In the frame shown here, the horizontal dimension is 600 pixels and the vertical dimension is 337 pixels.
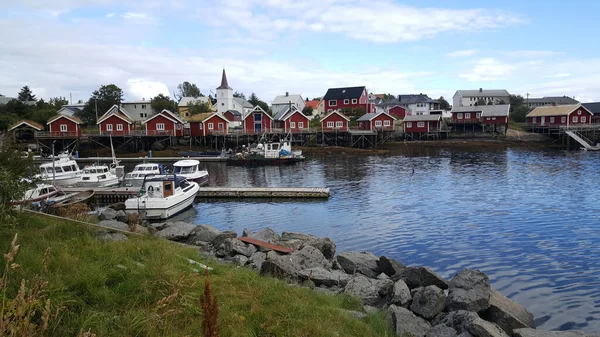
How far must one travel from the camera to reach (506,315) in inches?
396

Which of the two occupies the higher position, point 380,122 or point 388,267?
point 380,122

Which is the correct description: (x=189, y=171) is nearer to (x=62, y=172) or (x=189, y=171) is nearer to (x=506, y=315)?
(x=62, y=172)

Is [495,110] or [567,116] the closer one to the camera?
[567,116]

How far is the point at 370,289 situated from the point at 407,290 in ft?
3.07

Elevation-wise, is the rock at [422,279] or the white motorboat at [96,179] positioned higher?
the white motorboat at [96,179]

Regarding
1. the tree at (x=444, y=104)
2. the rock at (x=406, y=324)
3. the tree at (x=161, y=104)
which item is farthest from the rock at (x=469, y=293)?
the tree at (x=444, y=104)

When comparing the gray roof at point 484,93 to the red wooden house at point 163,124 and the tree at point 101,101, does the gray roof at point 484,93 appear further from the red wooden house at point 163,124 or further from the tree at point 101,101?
the tree at point 101,101

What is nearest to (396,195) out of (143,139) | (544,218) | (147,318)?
(544,218)

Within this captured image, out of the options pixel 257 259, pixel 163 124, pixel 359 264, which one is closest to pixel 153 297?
pixel 257 259

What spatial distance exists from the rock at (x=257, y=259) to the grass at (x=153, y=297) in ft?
9.87

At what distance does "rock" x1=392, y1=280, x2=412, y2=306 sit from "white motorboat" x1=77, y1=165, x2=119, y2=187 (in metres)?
27.7

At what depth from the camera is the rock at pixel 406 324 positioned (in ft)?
28.2

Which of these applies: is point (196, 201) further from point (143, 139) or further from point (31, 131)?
point (31, 131)

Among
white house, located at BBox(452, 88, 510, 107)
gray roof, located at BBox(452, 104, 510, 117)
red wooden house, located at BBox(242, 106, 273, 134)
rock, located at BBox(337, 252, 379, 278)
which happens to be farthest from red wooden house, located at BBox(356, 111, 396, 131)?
rock, located at BBox(337, 252, 379, 278)
